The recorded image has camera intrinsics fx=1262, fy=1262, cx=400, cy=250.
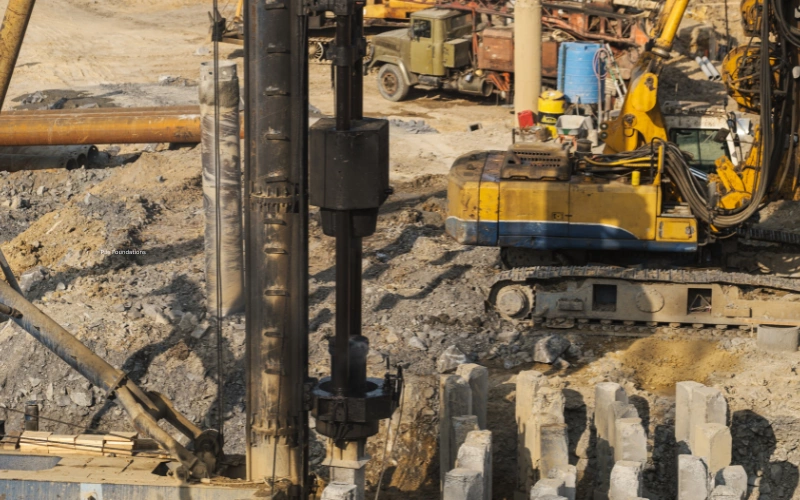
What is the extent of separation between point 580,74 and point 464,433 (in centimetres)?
1610

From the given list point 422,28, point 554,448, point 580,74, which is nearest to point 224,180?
point 554,448

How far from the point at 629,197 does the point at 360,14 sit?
6.75 meters

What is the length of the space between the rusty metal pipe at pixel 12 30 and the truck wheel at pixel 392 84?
61.3 ft

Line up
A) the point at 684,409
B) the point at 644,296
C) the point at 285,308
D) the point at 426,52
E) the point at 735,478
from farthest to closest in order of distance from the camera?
the point at 426,52 < the point at 644,296 < the point at 684,409 < the point at 735,478 < the point at 285,308

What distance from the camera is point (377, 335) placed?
1434cm

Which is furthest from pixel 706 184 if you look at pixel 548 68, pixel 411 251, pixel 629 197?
pixel 548 68

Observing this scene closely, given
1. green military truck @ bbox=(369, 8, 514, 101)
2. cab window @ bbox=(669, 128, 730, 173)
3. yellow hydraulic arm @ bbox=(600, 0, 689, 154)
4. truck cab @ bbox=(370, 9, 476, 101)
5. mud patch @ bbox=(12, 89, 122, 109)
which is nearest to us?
yellow hydraulic arm @ bbox=(600, 0, 689, 154)

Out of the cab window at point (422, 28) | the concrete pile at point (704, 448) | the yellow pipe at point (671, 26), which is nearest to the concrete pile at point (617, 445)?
the concrete pile at point (704, 448)

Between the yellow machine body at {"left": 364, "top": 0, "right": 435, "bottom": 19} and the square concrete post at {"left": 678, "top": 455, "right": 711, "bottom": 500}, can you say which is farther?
the yellow machine body at {"left": 364, "top": 0, "right": 435, "bottom": 19}

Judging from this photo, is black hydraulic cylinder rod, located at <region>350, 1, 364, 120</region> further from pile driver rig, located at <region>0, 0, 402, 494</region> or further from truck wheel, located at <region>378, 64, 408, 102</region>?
truck wheel, located at <region>378, 64, 408, 102</region>

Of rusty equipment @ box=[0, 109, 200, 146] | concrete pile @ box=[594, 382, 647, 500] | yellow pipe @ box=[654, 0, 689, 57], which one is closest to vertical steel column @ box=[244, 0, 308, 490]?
concrete pile @ box=[594, 382, 647, 500]

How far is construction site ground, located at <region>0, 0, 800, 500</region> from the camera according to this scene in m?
12.1

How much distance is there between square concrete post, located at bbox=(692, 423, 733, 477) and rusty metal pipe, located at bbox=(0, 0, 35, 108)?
6.37m

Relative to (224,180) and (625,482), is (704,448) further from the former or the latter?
(224,180)
